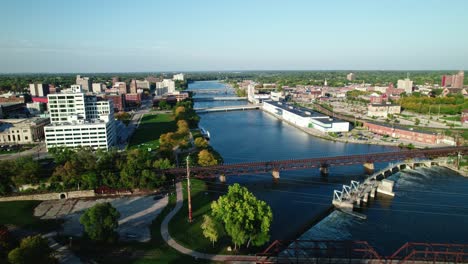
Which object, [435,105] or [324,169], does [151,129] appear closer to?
[324,169]

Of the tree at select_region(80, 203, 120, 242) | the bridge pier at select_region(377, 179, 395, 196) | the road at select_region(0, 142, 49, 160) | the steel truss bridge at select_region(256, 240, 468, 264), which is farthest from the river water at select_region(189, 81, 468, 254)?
the road at select_region(0, 142, 49, 160)

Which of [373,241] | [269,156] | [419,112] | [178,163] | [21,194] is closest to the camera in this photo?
[373,241]

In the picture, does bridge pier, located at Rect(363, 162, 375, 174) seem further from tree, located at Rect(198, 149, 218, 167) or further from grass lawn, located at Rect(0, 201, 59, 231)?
grass lawn, located at Rect(0, 201, 59, 231)

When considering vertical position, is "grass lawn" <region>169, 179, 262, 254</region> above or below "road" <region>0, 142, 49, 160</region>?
below

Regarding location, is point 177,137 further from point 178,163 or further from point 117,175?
point 117,175

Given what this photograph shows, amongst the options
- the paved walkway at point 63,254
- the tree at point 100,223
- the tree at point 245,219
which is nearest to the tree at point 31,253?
the paved walkway at point 63,254

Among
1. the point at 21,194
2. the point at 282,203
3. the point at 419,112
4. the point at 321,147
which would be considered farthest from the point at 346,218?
the point at 419,112

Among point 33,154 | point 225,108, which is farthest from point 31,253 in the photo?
point 225,108
